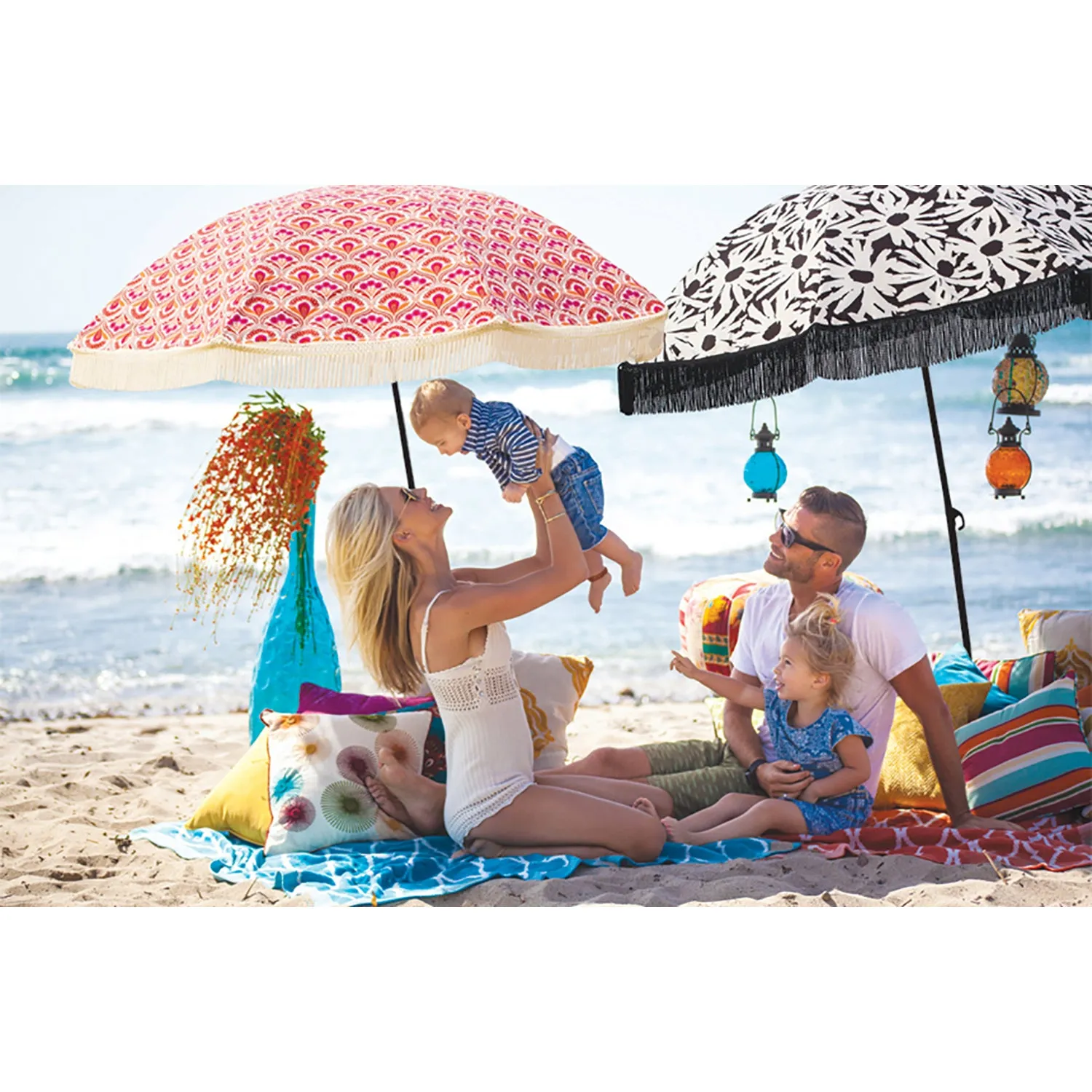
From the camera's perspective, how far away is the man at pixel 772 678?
159 inches

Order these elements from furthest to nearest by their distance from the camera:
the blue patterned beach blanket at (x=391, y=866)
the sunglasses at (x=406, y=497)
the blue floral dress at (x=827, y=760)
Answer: the blue floral dress at (x=827, y=760)
the sunglasses at (x=406, y=497)
the blue patterned beach blanket at (x=391, y=866)

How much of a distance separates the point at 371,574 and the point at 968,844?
82.6 inches

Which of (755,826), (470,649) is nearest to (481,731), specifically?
(470,649)

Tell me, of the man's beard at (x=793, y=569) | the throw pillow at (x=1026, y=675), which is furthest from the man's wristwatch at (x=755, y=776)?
Answer: the throw pillow at (x=1026, y=675)

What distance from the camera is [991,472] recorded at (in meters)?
5.45

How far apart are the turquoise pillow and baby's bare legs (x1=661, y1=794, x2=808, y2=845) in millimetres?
1009

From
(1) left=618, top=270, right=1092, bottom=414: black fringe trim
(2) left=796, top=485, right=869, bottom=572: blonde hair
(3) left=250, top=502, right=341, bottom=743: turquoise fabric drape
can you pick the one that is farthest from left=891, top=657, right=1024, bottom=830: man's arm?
(3) left=250, top=502, right=341, bottom=743: turquoise fabric drape

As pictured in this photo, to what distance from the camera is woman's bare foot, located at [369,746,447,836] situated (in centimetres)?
414

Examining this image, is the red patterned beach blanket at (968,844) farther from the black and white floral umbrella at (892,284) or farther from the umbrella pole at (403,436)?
the umbrella pole at (403,436)

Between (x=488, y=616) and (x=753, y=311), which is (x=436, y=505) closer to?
(x=488, y=616)

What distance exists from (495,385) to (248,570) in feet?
38.4

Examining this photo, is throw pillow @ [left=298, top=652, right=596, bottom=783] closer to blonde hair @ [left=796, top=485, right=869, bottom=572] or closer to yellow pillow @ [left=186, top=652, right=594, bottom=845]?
yellow pillow @ [left=186, top=652, right=594, bottom=845]

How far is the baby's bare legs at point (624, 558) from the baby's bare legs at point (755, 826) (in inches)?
31.9

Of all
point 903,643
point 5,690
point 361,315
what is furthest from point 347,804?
point 5,690
